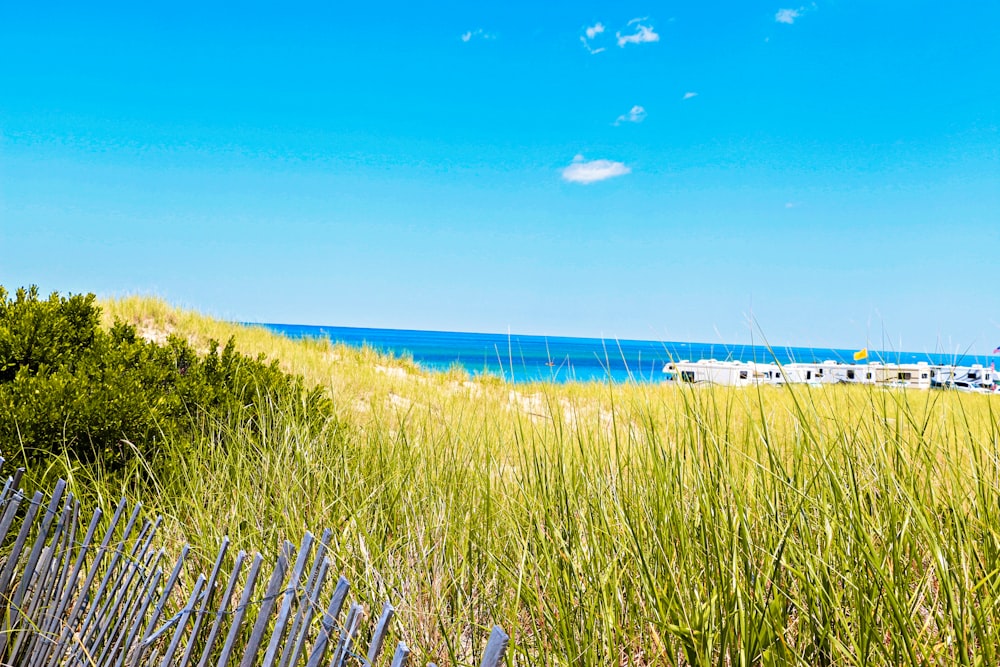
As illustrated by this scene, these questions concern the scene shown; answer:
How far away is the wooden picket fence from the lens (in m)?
1.63

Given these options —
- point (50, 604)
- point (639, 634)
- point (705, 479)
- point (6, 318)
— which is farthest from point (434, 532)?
point (6, 318)

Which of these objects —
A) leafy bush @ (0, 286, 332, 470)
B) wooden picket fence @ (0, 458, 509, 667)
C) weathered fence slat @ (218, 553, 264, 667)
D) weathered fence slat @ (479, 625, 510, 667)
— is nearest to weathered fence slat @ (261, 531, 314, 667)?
wooden picket fence @ (0, 458, 509, 667)

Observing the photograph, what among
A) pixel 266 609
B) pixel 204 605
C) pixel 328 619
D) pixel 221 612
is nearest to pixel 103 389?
pixel 204 605

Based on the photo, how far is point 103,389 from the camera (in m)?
3.66

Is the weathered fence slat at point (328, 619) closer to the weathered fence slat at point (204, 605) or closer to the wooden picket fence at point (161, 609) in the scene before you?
the wooden picket fence at point (161, 609)

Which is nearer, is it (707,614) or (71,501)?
(707,614)

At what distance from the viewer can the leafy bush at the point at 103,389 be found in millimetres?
3514

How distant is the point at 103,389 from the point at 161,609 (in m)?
2.08

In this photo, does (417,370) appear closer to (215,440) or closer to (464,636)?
(215,440)

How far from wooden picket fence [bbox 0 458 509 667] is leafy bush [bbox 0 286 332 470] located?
46 cm

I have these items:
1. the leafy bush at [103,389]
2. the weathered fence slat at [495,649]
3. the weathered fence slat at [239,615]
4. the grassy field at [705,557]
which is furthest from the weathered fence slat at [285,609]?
the leafy bush at [103,389]

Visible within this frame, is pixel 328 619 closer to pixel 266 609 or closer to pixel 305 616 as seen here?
pixel 305 616

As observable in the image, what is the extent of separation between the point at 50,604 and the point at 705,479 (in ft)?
8.27

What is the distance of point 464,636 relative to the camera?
6.40 feet
